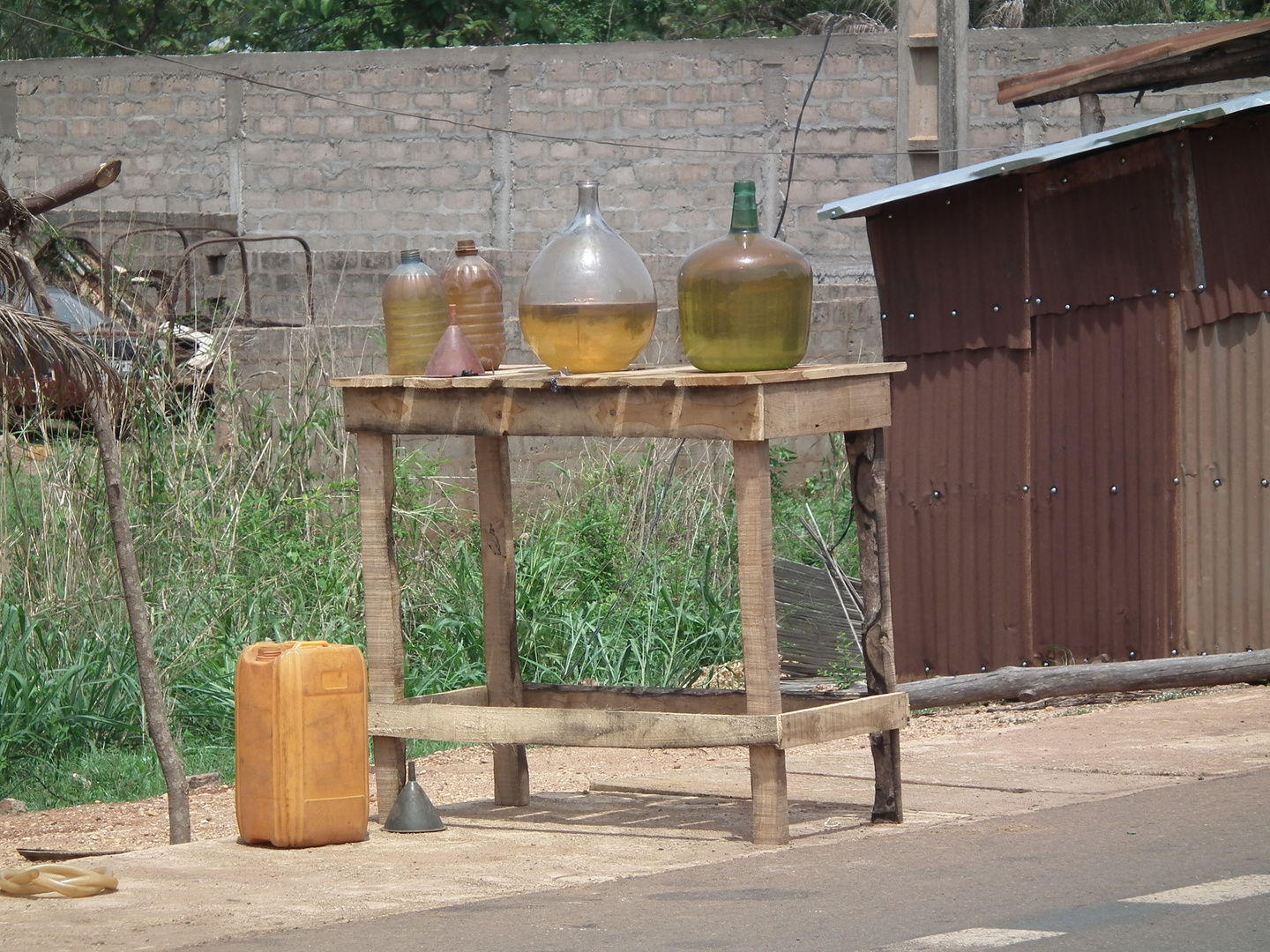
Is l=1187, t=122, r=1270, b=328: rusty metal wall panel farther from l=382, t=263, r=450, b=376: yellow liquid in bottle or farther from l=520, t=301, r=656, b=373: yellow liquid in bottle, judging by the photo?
l=382, t=263, r=450, b=376: yellow liquid in bottle

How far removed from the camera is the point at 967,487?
8.73 metres

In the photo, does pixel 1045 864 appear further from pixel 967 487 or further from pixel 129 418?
pixel 129 418

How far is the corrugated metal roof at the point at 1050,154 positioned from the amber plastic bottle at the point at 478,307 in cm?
229

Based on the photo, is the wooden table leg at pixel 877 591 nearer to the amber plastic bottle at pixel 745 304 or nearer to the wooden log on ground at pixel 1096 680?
the amber plastic bottle at pixel 745 304

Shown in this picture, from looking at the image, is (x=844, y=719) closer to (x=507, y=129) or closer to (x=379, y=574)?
(x=379, y=574)

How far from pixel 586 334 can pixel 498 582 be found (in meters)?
1.19

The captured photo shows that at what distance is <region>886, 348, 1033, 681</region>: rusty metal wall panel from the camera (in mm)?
8617

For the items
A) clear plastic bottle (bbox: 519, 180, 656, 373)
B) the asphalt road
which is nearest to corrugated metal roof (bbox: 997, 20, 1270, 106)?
clear plastic bottle (bbox: 519, 180, 656, 373)

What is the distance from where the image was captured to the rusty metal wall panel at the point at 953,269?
852 cm

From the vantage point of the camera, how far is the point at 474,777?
7.25m

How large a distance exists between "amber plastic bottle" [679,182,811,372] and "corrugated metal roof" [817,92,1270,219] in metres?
2.42

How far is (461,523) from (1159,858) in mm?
5724

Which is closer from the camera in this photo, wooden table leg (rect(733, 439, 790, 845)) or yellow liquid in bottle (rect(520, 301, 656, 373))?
wooden table leg (rect(733, 439, 790, 845))

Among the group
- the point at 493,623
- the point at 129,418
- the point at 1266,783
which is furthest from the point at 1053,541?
the point at 129,418
